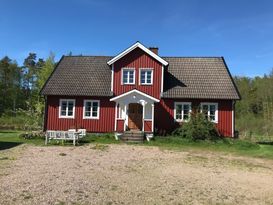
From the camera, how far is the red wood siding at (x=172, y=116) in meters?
27.0

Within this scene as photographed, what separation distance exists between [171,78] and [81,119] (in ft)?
26.2

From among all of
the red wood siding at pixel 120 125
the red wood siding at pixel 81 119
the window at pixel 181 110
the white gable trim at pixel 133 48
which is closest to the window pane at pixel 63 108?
the red wood siding at pixel 81 119

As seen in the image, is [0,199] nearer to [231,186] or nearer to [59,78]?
[231,186]

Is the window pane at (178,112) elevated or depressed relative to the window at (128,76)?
depressed

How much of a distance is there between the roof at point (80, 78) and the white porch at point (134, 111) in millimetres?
1578

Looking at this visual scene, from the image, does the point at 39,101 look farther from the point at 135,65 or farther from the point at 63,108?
the point at 135,65

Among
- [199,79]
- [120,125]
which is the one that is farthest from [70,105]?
[199,79]

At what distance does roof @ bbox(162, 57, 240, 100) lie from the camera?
27.2 metres

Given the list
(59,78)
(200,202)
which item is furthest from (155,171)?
(59,78)

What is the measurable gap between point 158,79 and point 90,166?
15.1m

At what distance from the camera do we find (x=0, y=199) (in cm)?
823

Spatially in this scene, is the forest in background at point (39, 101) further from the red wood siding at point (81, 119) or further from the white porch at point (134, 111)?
the white porch at point (134, 111)

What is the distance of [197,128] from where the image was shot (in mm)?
25000

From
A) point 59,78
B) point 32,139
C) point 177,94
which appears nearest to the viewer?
point 32,139
